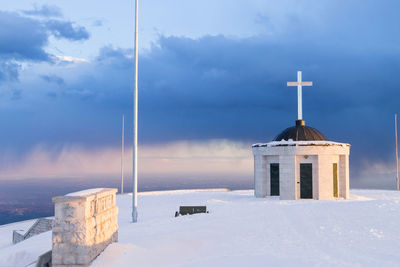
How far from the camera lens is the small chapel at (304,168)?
942 inches

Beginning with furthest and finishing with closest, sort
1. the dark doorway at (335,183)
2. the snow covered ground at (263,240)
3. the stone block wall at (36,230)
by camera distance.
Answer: the dark doorway at (335,183)
the stone block wall at (36,230)
the snow covered ground at (263,240)

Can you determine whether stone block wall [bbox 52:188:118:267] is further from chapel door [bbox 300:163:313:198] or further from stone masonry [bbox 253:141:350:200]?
chapel door [bbox 300:163:313:198]

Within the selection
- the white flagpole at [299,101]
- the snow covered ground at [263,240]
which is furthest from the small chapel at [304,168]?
the snow covered ground at [263,240]

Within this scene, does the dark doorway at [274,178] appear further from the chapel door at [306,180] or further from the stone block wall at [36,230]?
the stone block wall at [36,230]

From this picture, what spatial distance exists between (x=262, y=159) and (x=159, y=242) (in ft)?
51.8

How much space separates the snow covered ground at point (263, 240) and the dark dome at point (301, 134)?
29.0ft

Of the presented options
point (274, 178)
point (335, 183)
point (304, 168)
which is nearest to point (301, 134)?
point (304, 168)

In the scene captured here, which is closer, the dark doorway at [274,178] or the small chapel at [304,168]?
the small chapel at [304,168]

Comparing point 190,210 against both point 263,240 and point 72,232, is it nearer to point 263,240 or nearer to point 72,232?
point 263,240

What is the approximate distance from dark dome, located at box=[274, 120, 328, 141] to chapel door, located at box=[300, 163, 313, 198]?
7.48ft

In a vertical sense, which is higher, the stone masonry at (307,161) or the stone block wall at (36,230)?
the stone masonry at (307,161)

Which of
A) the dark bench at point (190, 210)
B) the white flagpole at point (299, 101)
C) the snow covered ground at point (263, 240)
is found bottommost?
the dark bench at point (190, 210)

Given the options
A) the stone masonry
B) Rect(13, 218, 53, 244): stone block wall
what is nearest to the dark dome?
the stone masonry

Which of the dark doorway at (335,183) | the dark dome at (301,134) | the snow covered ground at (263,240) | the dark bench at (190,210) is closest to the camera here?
the snow covered ground at (263,240)
